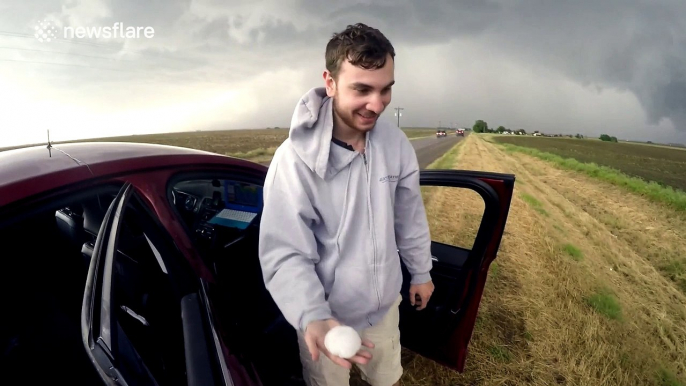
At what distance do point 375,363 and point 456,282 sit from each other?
0.68m

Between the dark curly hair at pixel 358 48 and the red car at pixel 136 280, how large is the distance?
2.73ft

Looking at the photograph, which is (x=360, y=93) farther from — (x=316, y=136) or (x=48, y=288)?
(x=48, y=288)

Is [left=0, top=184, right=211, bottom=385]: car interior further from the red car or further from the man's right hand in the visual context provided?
the man's right hand

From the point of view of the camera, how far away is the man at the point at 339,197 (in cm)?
116

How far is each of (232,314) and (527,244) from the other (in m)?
4.65

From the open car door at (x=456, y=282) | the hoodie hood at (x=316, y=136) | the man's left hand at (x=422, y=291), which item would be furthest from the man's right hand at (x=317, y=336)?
the open car door at (x=456, y=282)

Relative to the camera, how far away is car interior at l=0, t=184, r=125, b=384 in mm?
1035

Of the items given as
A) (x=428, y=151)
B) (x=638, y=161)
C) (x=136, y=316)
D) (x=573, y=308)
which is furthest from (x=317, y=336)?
(x=638, y=161)

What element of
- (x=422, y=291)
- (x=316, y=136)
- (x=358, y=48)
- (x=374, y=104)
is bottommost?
(x=422, y=291)

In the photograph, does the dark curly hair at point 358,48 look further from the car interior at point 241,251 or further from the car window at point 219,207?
the car window at point 219,207

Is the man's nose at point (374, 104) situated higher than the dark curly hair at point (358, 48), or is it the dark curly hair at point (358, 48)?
the dark curly hair at point (358, 48)

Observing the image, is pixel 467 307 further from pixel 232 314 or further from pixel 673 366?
pixel 673 366

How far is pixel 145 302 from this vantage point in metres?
1.29

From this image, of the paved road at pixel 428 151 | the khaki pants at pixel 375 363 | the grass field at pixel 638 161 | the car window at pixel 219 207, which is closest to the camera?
the khaki pants at pixel 375 363
